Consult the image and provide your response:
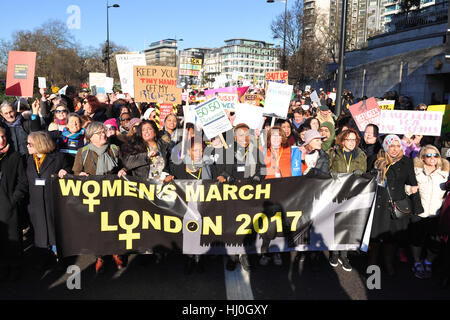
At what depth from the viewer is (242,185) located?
414 cm

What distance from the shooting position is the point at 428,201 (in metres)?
4.33

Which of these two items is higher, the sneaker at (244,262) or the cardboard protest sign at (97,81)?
the cardboard protest sign at (97,81)

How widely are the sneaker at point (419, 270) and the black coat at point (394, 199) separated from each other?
351 mm

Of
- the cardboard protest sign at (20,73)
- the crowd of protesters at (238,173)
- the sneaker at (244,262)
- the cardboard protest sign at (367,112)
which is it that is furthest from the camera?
the cardboard protest sign at (20,73)

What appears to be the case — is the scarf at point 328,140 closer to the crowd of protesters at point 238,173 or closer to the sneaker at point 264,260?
the crowd of protesters at point 238,173

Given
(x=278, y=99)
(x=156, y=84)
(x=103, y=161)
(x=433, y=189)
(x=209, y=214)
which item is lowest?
(x=209, y=214)

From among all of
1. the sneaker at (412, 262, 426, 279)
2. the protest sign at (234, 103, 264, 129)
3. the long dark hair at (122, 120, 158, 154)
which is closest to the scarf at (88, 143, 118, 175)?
the long dark hair at (122, 120, 158, 154)

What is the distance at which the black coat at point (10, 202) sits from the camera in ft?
13.1

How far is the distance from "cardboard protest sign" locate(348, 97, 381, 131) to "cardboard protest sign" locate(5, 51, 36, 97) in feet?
19.6

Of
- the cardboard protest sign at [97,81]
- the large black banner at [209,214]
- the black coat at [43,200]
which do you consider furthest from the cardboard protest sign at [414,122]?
the cardboard protest sign at [97,81]

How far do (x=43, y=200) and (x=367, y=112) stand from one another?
5.27 m

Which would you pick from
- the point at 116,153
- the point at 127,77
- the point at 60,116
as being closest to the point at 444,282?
the point at 116,153

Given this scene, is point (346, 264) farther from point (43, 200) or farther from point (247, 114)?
point (43, 200)

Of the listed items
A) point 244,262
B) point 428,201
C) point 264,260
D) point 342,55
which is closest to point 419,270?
point 428,201
